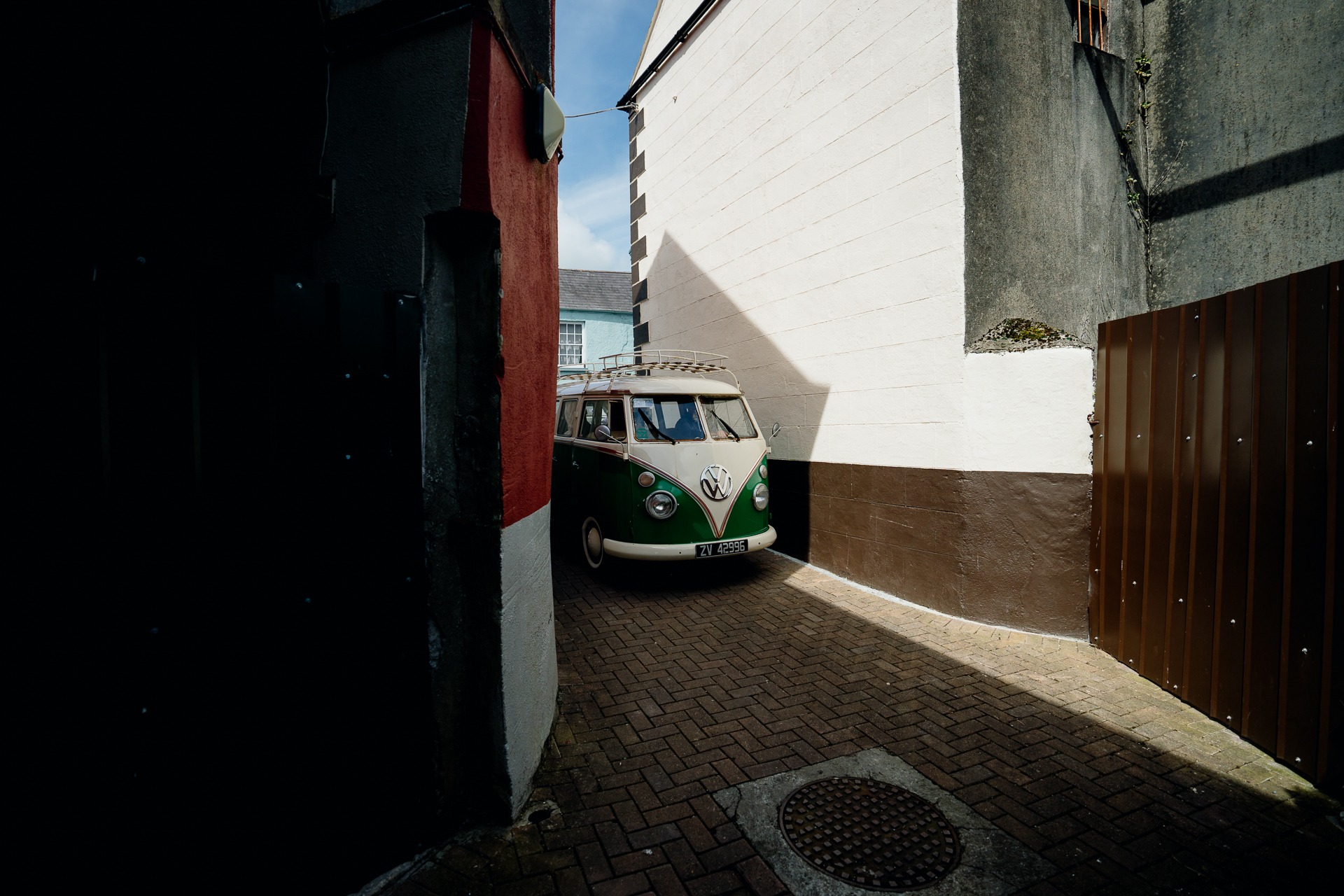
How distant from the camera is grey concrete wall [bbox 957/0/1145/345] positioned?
515cm

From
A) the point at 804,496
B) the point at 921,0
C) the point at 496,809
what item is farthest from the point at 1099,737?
the point at 921,0

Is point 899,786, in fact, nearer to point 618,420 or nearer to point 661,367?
point 618,420

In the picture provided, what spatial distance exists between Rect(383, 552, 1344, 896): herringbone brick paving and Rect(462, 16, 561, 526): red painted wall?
1376mm

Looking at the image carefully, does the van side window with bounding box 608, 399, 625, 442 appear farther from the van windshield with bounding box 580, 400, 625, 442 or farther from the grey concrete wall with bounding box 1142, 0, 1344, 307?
the grey concrete wall with bounding box 1142, 0, 1344, 307

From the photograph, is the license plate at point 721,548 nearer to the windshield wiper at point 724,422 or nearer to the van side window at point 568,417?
the windshield wiper at point 724,422

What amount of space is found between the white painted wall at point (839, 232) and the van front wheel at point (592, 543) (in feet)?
7.68

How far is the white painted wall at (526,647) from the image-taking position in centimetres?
274

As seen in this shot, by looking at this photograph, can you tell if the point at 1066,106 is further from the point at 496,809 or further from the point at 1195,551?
the point at 496,809

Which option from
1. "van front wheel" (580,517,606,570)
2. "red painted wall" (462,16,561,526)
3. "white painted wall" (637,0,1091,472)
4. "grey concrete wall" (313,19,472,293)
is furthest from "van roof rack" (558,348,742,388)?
"grey concrete wall" (313,19,472,293)

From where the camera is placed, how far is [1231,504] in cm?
344

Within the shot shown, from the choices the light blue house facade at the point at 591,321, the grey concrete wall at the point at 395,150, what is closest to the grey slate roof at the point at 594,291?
the light blue house facade at the point at 591,321

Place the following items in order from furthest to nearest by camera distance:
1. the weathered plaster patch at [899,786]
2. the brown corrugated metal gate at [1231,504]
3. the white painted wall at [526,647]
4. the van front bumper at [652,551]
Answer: the van front bumper at [652,551], the brown corrugated metal gate at [1231,504], the white painted wall at [526,647], the weathered plaster patch at [899,786]

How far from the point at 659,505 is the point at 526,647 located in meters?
3.08

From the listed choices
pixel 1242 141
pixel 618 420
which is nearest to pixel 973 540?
pixel 618 420
